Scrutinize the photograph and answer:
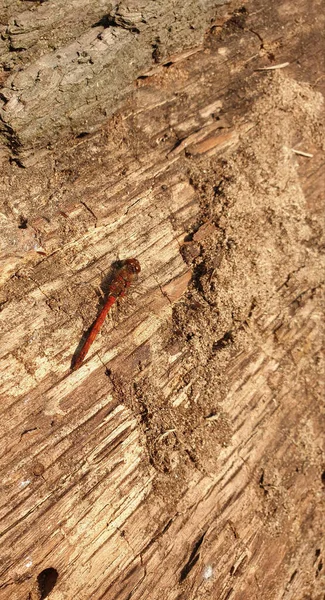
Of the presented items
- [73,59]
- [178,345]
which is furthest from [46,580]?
[73,59]

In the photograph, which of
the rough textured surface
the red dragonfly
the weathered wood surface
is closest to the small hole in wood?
the weathered wood surface

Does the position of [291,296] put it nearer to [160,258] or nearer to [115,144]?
[160,258]

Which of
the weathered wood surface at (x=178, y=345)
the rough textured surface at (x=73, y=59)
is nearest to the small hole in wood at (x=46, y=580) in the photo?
the weathered wood surface at (x=178, y=345)

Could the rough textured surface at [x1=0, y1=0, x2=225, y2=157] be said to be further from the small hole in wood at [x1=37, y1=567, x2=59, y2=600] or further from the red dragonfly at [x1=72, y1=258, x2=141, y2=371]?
the small hole in wood at [x1=37, y1=567, x2=59, y2=600]

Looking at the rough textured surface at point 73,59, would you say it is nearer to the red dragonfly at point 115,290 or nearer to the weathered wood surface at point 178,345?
the weathered wood surface at point 178,345

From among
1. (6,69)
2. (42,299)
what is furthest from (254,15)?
(42,299)

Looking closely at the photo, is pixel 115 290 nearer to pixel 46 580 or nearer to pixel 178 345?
pixel 178 345
